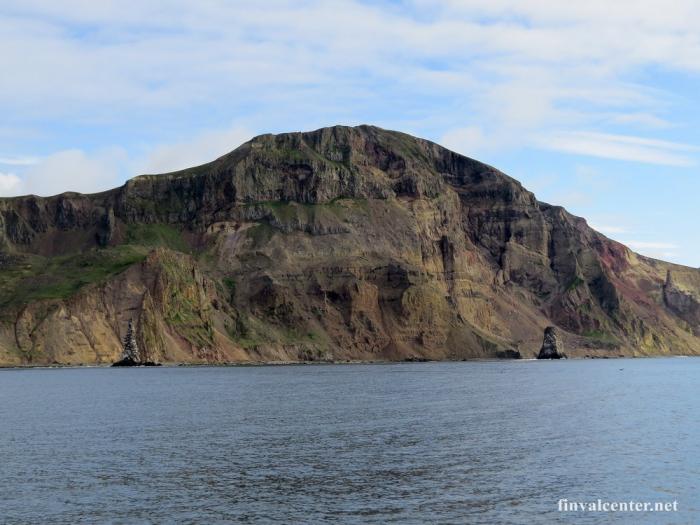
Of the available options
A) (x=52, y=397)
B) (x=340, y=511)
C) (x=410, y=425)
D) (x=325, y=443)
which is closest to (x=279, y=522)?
(x=340, y=511)

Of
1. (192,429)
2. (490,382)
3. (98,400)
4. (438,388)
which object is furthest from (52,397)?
(490,382)

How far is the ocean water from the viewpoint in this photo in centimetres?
6162

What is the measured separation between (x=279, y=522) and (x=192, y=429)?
155 ft

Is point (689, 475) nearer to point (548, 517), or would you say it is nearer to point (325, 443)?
point (548, 517)

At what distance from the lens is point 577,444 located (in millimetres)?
89875

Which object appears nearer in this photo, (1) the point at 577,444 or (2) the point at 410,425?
(1) the point at 577,444

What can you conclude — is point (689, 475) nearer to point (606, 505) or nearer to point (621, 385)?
point (606, 505)

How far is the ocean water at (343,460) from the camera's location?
61.6m

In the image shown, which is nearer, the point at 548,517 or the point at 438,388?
the point at 548,517

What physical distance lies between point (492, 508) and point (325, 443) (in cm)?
3187

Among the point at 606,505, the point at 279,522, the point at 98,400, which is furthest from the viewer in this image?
the point at 98,400

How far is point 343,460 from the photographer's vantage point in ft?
264

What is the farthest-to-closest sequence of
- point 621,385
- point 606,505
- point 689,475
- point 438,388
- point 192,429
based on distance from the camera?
point 621,385, point 438,388, point 192,429, point 689,475, point 606,505

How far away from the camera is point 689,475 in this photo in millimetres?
72812
